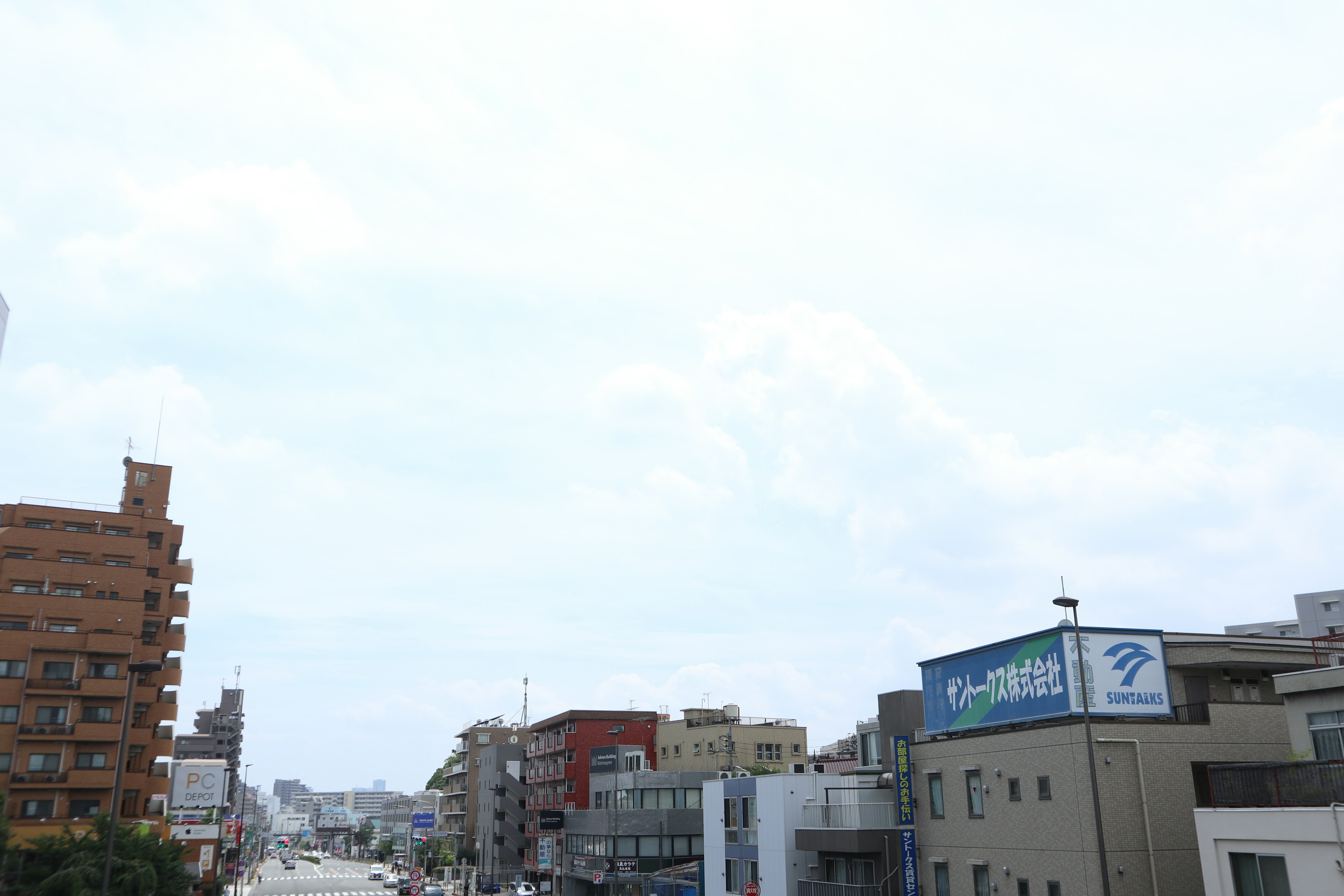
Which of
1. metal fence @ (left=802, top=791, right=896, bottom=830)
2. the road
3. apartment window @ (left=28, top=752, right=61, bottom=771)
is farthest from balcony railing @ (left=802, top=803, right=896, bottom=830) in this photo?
the road

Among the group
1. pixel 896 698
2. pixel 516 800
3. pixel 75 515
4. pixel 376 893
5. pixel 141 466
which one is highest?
pixel 141 466

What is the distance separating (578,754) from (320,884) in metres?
58.8

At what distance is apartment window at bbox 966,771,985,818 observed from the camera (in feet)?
111

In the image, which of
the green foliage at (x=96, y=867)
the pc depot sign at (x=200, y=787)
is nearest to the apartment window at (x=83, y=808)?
the green foliage at (x=96, y=867)

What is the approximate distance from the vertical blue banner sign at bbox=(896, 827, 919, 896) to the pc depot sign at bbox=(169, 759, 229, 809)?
69772 mm

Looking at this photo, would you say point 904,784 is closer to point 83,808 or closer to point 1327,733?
point 1327,733

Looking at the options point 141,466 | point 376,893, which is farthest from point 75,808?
point 376,893

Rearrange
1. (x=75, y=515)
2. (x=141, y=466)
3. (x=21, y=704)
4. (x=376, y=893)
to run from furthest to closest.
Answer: (x=376, y=893) < (x=141, y=466) < (x=75, y=515) < (x=21, y=704)

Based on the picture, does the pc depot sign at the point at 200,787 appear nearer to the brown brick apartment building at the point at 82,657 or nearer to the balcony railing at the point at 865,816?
the brown brick apartment building at the point at 82,657

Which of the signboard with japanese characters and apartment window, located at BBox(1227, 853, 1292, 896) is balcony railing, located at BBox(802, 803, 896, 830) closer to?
the signboard with japanese characters

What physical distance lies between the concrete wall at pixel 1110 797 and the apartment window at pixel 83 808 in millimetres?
57417

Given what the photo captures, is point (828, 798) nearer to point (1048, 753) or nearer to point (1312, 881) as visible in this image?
point (1048, 753)

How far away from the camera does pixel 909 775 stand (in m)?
37.7

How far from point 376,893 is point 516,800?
59.0 ft
